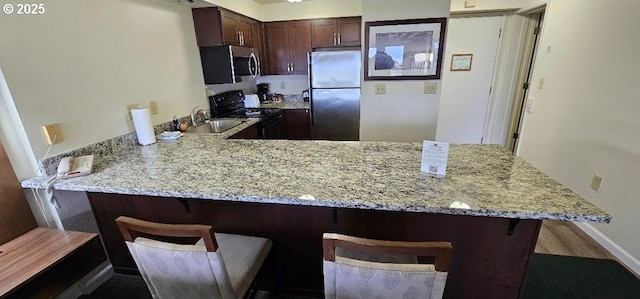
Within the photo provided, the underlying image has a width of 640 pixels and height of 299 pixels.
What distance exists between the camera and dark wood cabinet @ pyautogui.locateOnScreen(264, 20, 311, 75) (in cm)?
399

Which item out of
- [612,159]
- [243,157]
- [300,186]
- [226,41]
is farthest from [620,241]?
[226,41]

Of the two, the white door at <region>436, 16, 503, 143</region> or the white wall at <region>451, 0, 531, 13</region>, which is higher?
the white wall at <region>451, 0, 531, 13</region>

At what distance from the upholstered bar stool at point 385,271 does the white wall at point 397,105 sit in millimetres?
2508

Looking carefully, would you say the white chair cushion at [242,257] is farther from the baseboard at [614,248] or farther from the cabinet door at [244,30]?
the cabinet door at [244,30]

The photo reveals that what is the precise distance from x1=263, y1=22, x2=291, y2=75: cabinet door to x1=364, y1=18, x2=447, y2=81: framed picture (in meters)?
1.60

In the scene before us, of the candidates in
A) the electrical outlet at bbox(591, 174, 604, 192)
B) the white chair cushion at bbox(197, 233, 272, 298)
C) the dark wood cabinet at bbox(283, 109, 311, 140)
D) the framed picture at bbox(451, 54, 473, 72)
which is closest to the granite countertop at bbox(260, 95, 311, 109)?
the dark wood cabinet at bbox(283, 109, 311, 140)

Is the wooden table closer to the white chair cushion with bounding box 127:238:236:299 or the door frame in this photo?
the white chair cushion with bounding box 127:238:236:299

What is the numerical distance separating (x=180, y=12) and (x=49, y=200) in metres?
1.97

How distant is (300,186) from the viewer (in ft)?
4.02

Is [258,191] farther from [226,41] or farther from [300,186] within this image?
[226,41]

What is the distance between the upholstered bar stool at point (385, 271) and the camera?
74 centimetres

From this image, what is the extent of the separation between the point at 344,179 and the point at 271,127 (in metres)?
2.30

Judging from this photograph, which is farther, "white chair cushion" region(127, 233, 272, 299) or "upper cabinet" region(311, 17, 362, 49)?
"upper cabinet" region(311, 17, 362, 49)

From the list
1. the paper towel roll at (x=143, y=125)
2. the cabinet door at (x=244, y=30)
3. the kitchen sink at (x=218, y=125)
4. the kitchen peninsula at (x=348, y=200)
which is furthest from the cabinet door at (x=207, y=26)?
the kitchen peninsula at (x=348, y=200)
